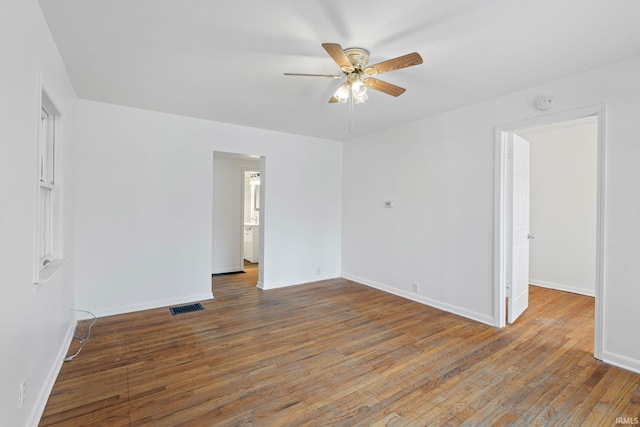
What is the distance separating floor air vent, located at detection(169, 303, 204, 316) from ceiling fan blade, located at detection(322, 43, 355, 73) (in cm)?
335

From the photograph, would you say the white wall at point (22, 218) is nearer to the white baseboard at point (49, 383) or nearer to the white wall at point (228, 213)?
the white baseboard at point (49, 383)

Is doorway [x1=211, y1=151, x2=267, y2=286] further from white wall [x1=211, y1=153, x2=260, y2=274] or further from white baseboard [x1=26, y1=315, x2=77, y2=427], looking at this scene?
white baseboard [x1=26, y1=315, x2=77, y2=427]

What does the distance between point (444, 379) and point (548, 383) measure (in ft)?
2.56

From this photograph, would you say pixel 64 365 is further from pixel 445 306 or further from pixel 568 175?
pixel 568 175

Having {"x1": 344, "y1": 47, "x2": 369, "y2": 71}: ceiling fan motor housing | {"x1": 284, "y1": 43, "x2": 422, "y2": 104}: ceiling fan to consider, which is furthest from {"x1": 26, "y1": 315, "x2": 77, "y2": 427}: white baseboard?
{"x1": 344, "y1": 47, "x2": 369, "y2": 71}: ceiling fan motor housing

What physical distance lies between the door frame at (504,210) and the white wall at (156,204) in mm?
2998

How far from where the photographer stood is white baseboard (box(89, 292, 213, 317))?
3559mm

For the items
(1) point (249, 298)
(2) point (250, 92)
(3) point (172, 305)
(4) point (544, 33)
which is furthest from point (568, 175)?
(3) point (172, 305)

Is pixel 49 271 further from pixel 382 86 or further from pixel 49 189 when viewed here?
pixel 382 86

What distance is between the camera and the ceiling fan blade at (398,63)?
6.43 ft

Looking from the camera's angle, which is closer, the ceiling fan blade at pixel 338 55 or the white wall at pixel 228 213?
the ceiling fan blade at pixel 338 55

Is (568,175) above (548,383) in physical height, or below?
above

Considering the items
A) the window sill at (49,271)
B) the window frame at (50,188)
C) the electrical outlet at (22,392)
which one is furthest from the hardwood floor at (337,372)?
the window frame at (50,188)

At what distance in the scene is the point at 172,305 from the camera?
3957mm
